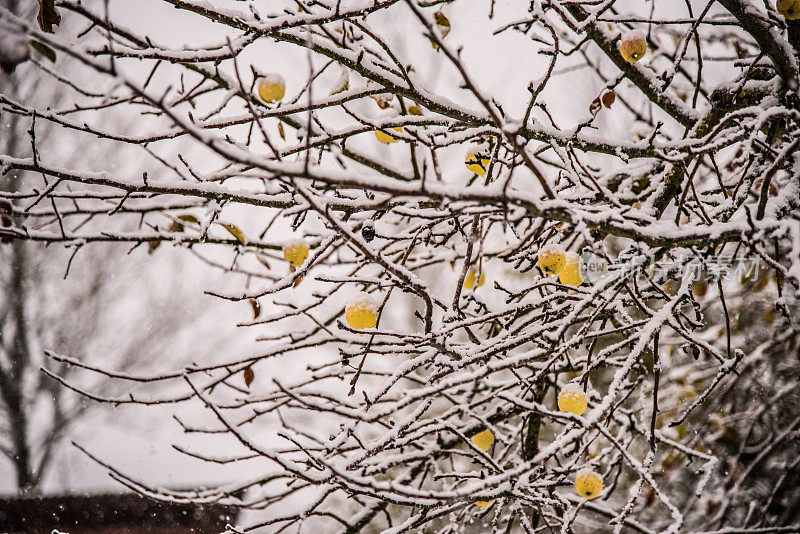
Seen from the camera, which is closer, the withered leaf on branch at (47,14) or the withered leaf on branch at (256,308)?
the withered leaf on branch at (47,14)

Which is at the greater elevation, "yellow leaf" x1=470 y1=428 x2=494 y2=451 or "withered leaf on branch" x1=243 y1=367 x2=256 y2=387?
"withered leaf on branch" x1=243 y1=367 x2=256 y2=387

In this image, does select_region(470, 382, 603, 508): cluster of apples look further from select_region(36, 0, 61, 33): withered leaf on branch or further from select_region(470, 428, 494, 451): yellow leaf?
select_region(36, 0, 61, 33): withered leaf on branch

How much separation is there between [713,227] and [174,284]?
469 inches

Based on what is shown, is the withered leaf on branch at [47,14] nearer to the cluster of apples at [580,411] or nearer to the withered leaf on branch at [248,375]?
the withered leaf on branch at [248,375]

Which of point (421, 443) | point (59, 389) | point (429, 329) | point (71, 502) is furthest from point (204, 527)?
point (59, 389)

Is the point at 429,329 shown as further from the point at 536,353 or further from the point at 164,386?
the point at 164,386

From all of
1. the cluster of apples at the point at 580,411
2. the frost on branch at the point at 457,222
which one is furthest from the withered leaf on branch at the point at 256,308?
the cluster of apples at the point at 580,411

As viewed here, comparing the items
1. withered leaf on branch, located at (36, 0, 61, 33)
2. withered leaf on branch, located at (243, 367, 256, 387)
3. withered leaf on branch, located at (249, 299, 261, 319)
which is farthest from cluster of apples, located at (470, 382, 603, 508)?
withered leaf on branch, located at (36, 0, 61, 33)

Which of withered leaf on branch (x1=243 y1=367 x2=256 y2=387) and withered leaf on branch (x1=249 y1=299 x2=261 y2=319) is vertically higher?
withered leaf on branch (x1=249 y1=299 x2=261 y2=319)

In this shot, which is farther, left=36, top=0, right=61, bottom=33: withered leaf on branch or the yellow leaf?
the yellow leaf

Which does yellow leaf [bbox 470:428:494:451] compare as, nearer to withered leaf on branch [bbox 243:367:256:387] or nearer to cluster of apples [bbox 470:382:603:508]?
cluster of apples [bbox 470:382:603:508]

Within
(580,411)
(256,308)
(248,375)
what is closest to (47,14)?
(256,308)

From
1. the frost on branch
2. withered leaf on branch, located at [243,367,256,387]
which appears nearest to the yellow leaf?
the frost on branch

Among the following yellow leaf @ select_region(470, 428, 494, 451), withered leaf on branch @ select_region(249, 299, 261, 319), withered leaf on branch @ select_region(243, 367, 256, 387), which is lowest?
yellow leaf @ select_region(470, 428, 494, 451)
